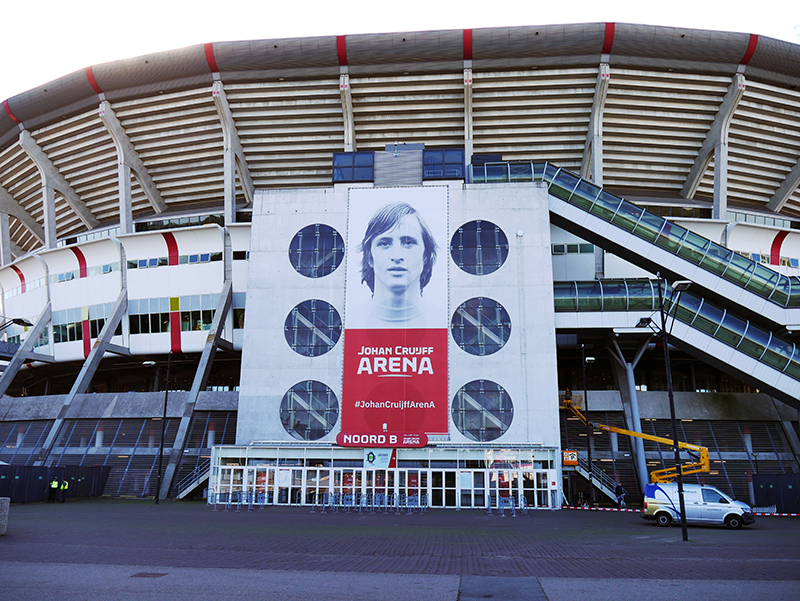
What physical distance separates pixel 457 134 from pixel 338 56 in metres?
9.90

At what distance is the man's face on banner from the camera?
4281 centimetres

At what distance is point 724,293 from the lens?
41.1 m

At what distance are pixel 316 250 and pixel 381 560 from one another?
3077 cm

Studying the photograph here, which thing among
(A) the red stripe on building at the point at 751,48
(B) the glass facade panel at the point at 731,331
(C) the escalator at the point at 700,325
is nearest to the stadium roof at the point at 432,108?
(A) the red stripe on building at the point at 751,48

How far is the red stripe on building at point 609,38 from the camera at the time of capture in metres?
45.1

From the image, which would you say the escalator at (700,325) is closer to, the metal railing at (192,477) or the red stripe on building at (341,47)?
the red stripe on building at (341,47)

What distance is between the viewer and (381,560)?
606 inches

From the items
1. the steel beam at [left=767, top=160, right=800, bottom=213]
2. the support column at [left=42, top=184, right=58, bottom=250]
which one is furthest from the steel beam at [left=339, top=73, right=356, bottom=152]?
the steel beam at [left=767, top=160, right=800, bottom=213]

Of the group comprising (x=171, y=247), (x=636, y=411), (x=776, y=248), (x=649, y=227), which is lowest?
(x=636, y=411)

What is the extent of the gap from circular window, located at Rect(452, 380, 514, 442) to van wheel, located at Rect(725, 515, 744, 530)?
14.5 metres

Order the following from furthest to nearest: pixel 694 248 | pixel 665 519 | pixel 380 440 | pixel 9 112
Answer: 1. pixel 9 112
2. pixel 694 248
3. pixel 380 440
4. pixel 665 519

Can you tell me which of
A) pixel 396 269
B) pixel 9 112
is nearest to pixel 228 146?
pixel 9 112

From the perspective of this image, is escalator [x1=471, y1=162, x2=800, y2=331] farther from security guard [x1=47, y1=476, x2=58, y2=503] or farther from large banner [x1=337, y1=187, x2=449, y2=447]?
security guard [x1=47, y1=476, x2=58, y2=503]

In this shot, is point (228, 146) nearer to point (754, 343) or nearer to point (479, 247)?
point (479, 247)
